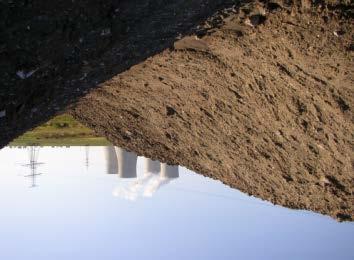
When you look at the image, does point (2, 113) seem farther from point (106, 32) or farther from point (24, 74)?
point (106, 32)

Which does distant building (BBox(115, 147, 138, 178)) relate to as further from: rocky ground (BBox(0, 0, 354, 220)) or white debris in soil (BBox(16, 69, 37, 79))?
white debris in soil (BBox(16, 69, 37, 79))

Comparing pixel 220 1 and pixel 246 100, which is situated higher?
pixel 220 1

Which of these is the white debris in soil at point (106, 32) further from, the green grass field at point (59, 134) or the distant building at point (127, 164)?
the distant building at point (127, 164)

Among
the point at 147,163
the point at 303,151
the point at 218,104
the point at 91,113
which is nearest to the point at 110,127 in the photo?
the point at 91,113

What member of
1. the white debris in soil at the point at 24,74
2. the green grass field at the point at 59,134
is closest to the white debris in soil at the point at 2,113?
the white debris in soil at the point at 24,74

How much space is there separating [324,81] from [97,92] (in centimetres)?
196

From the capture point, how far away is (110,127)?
4359mm

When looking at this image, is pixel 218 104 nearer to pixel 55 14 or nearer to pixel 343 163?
pixel 343 163

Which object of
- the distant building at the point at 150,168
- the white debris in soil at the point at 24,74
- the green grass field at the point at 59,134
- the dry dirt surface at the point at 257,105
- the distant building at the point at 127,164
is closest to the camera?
the white debris in soil at the point at 24,74

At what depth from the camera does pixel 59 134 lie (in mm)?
7496

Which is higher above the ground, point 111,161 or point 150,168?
point 111,161

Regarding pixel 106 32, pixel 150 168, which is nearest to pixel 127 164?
pixel 150 168

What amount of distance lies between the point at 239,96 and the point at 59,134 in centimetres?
518

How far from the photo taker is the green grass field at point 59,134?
7.13 metres
